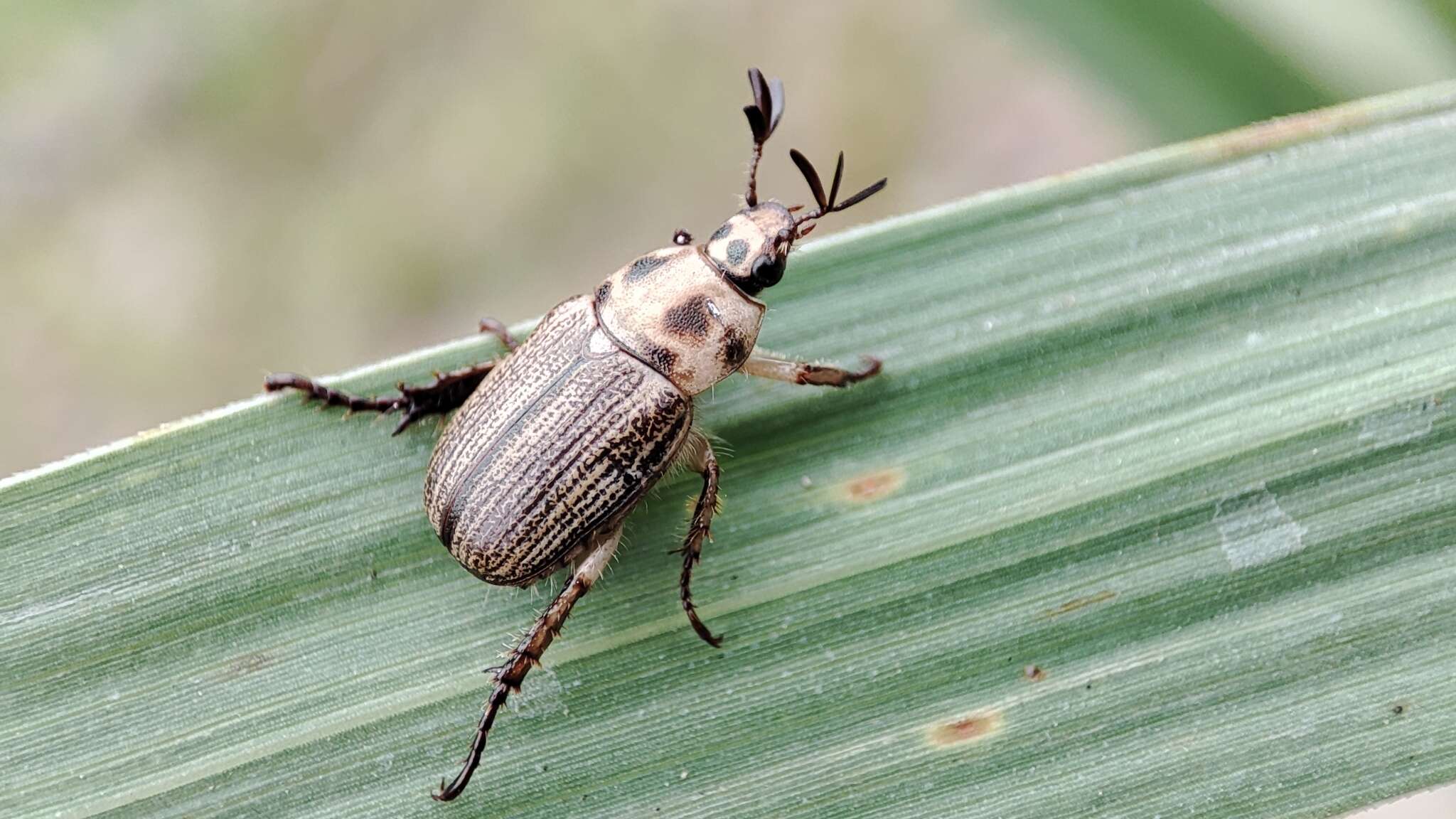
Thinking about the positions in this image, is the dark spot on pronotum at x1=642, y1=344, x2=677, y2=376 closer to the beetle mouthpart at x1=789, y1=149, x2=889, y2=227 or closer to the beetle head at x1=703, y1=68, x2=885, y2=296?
the beetle head at x1=703, y1=68, x2=885, y2=296

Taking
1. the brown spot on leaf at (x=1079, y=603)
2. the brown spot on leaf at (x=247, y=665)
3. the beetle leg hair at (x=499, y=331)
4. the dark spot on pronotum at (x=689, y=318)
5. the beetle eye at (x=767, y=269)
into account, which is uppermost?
the beetle eye at (x=767, y=269)

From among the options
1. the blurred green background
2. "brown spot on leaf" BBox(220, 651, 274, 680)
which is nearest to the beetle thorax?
"brown spot on leaf" BBox(220, 651, 274, 680)

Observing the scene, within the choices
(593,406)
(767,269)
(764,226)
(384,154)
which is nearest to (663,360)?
(593,406)

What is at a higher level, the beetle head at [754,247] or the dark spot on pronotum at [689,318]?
the beetle head at [754,247]

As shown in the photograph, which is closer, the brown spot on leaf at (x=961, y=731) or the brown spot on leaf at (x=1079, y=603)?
the brown spot on leaf at (x=961, y=731)

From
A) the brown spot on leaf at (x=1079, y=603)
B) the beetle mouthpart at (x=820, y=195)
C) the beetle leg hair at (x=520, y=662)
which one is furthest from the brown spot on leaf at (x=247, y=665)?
the brown spot on leaf at (x=1079, y=603)

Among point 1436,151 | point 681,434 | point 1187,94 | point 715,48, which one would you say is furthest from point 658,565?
point 715,48

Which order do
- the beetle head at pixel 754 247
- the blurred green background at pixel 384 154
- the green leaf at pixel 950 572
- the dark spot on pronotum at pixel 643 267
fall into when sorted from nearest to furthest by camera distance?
the green leaf at pixel 950 572, the beetle head at pixel 754 247, the dark spot on pronotum at pixel 643 267, the blurred green background at pixel 384 154

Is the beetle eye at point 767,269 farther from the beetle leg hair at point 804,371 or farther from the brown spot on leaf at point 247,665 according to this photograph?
the brown spot on leaf at point 247,665
